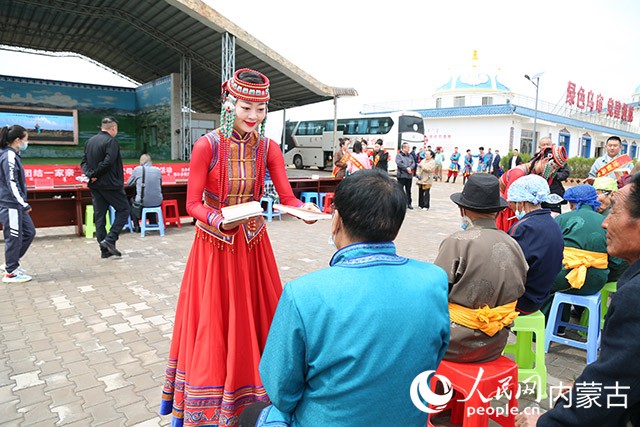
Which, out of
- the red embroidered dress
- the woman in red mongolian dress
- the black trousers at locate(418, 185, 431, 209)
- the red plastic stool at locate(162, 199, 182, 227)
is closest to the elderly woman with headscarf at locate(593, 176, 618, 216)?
the woman in red mongolian dress

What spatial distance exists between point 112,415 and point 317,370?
2079mm

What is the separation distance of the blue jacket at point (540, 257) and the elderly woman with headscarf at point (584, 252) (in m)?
0.62

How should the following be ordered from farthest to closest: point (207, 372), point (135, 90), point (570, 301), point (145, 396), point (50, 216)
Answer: point (135, 90)
point (50, 216)
point (570, 301)
point (145, 396)
point (207, 372)

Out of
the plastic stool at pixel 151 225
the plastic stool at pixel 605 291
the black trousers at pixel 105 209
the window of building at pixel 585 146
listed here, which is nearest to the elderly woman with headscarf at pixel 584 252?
the plastic stool at pixel 605 291

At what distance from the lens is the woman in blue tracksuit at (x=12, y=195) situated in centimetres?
477

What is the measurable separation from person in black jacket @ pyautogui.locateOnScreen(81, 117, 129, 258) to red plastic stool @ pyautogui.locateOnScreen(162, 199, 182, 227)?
7.60 ft

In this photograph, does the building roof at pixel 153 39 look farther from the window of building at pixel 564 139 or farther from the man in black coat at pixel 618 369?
the window of building at pixel 564 139

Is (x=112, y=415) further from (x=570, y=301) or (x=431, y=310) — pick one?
(x=570, y=301)

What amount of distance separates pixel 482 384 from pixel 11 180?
513 cm

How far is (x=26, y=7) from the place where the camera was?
15.0 metres

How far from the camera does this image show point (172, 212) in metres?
9.16

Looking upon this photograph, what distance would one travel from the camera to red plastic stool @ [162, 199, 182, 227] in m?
8.72

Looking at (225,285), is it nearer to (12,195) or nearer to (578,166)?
(12,195)

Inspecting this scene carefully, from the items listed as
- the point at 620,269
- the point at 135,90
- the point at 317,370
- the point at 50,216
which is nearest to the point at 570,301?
the point at 620,269
